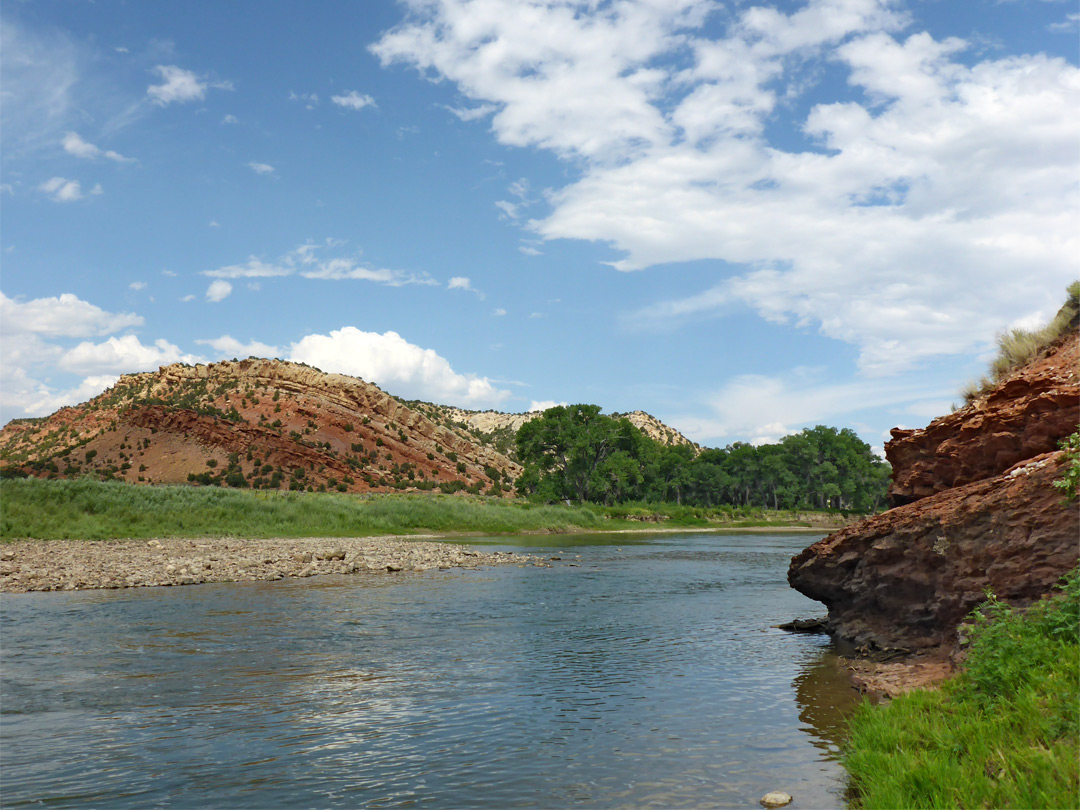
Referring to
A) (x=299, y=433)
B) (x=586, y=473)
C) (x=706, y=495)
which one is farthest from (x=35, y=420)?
(x=706, y=495)

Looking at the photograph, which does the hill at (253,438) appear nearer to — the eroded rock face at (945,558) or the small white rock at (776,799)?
the eroded rock face at (945,558)

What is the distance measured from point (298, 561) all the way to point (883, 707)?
95.2 feet

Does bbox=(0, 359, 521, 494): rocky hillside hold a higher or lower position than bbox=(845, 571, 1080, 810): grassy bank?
higher

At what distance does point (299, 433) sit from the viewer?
379 ft

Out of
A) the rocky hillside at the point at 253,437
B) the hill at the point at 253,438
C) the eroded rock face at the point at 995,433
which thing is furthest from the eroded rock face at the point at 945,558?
the rocky hillside at the point at 253,437

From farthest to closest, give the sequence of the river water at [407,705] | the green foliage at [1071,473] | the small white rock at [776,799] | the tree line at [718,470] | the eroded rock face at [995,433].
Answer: the tree line at [718,470] < the eroded rock face at [995,433] < the green foliage at [1071,473] < the river water at [407,705] < the small white rock at [776,799]

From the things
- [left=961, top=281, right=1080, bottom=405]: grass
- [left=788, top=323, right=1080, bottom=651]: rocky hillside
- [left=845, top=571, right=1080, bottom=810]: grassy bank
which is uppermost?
[left=961, top=281, right=1080, bottom=405]: grass

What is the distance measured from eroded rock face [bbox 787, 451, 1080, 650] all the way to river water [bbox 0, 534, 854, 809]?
5.14ft

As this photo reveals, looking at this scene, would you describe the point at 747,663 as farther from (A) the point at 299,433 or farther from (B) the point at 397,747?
(A) the point at 299,433

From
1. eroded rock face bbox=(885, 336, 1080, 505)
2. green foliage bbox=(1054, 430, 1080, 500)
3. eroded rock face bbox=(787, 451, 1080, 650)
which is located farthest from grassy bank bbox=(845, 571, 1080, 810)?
eroded rock face bbox=(885, 336, 1080, 505)

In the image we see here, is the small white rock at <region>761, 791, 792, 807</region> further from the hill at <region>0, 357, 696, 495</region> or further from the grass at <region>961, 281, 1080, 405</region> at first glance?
the hill at <region>0, 357, 696, 495</region>

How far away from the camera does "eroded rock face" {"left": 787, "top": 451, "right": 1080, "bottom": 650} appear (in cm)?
1091

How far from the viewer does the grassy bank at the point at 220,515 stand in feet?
140

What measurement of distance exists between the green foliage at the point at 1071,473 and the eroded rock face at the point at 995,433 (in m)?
1.32
